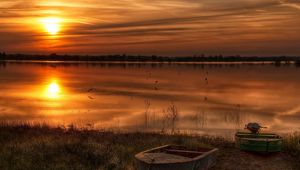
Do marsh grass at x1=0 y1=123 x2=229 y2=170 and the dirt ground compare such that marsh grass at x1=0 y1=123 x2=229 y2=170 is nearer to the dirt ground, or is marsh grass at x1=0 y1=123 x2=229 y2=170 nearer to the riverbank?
the riverbank

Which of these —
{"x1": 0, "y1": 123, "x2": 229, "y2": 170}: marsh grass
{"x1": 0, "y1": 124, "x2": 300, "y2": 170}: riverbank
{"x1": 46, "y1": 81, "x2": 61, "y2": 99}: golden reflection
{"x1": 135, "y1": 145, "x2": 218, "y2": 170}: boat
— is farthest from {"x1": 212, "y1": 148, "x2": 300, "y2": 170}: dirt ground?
{"x1": 46, "y1": 81, "x2": 61, "y2": 99}: golden reflection

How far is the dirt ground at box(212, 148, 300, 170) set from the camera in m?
13.2

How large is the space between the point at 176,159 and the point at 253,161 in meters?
3.57

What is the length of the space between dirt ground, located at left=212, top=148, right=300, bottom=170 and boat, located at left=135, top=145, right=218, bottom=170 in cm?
71

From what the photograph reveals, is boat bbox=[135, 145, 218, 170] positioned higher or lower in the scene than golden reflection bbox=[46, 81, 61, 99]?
lower

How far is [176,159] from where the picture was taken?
11375 mm

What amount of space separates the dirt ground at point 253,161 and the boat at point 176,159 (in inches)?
28.0

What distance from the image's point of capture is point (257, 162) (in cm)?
A: 1362

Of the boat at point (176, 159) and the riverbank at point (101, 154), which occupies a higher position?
the boat at point (176, 159)

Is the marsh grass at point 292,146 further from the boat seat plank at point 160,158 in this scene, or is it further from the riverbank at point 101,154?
the boat seat plank at point 160,158

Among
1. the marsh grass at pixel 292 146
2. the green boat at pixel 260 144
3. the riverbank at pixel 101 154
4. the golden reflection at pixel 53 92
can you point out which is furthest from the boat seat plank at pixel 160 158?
the golden reflection at pixel 53 92

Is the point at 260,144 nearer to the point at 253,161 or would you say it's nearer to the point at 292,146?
the point at 253,161

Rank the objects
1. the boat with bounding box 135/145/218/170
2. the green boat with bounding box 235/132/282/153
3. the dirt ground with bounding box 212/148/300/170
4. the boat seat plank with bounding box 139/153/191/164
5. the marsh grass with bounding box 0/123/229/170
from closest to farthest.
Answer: the boat with bounding box 135/145/218/170 < the boat seat plank with bounding box 139/153/191/164 < the marsh grass with bounding box 0/123/229/170 < the dirt ground with bounding box 212/148/300/170 < the green boat with bounding box 235/132/282/153

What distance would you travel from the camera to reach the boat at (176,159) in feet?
35.2
